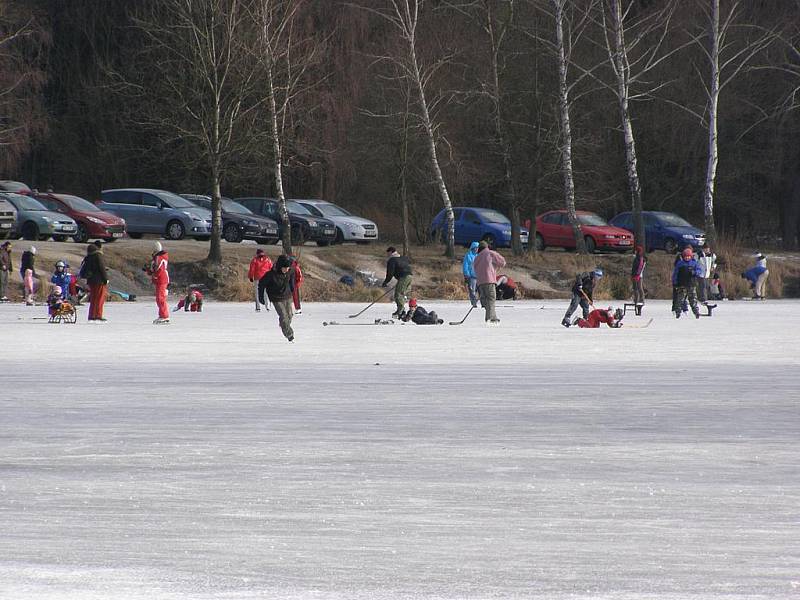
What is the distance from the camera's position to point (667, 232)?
5222 cm

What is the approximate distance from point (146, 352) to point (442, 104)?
108ft

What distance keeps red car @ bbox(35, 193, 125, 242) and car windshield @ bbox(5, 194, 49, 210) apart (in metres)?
0.70

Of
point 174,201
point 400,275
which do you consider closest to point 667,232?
point 174,201

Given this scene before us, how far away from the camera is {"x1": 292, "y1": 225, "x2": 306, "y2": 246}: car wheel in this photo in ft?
160

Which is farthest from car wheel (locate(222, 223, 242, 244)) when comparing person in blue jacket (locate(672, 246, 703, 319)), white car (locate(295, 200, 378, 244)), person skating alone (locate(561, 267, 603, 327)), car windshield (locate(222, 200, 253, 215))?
person skating alone (locate(561, 267, 603, 327))

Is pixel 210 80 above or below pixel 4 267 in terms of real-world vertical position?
above

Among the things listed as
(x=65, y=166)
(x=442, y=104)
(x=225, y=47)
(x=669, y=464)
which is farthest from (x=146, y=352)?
(x=65, y=166)

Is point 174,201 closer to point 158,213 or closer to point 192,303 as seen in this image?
point 158,213

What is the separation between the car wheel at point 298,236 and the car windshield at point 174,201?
129 inches

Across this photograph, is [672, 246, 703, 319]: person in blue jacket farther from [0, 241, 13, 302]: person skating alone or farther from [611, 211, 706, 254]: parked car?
[611, 211, 706, 254]: parked car

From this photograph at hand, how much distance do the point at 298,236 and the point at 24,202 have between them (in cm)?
889

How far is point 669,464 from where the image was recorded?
420 inches

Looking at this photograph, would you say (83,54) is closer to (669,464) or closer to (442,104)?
(442,104)

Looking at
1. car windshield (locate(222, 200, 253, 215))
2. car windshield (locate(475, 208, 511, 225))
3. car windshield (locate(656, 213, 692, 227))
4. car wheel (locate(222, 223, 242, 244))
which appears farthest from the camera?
car windshield (locate(656, 213, 692, 227))
